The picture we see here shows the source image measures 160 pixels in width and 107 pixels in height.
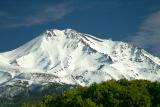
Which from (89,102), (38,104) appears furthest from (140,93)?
(38,104)

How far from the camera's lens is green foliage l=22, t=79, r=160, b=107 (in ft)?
322

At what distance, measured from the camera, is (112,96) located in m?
98.9

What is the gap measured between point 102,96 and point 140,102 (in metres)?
6.60

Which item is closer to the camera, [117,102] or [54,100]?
[117,102]

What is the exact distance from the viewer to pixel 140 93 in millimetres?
100250

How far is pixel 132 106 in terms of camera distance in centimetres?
9744

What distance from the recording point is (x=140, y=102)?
3856 inches

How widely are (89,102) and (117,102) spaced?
481cm

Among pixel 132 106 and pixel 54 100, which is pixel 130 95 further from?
pixel 54 100

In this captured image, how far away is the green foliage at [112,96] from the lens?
98000 millimetres

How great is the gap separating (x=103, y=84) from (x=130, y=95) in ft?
24.0

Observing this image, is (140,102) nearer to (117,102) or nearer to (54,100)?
(117,102)

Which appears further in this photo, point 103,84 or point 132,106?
point 103,84

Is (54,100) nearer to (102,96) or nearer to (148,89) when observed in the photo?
(102,96)
